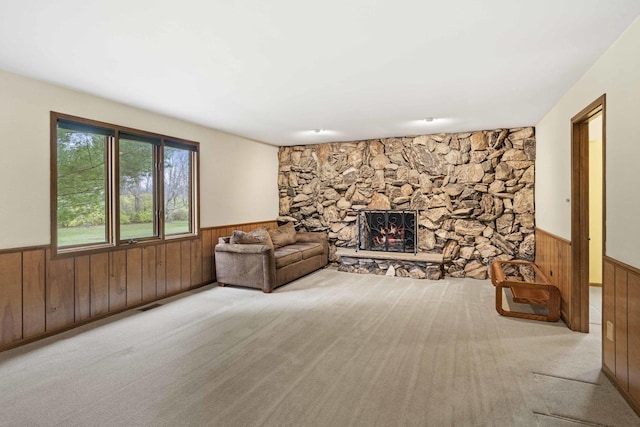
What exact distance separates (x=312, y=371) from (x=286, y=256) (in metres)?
2.77

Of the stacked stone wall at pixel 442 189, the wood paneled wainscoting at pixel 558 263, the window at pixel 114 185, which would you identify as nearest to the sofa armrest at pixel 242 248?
the window at pixel 114 185

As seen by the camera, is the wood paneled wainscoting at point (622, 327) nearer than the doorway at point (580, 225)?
Yes

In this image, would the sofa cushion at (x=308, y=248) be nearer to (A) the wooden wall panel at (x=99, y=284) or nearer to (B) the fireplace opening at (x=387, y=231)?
(B) the fireplace opening at (x=387, y=231)

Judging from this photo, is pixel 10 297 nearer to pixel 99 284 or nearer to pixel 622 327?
pixel 99 284

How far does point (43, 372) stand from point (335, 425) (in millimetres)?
2284

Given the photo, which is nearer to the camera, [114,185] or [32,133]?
[32,133]

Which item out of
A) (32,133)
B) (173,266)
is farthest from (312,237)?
(32,133)

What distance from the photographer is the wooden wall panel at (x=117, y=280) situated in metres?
3.93

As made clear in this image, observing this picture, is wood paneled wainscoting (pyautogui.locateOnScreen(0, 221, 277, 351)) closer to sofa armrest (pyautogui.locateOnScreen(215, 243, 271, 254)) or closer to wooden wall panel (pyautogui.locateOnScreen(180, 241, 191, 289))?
wooden wall panel (pyautogui.locateOnScreen(180, 241, 191, 289))

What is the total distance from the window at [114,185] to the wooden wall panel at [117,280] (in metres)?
0.16

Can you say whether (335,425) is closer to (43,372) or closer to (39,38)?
(43,372)

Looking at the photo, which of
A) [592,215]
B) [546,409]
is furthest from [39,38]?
[592,215]

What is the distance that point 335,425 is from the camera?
6.46 feet

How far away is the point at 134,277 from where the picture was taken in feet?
13.8
